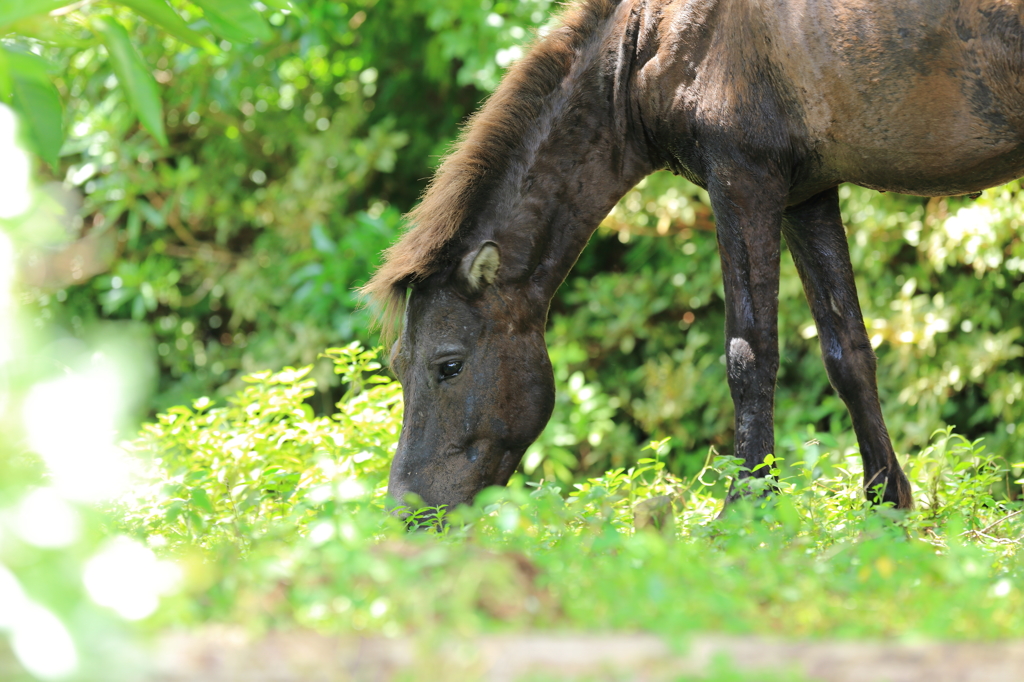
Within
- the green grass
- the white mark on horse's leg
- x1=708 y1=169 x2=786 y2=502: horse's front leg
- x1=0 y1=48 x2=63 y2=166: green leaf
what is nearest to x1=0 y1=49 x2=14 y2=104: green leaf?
x1=0 y1=48 x2=63 y2=166: green leaf

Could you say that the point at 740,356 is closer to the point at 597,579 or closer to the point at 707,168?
the point at 707,168

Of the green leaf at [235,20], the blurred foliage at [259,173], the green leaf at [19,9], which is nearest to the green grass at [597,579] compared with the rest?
the green leaf at [19,9]

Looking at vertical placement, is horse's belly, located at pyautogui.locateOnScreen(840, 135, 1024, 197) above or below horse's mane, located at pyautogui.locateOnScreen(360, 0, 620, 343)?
above

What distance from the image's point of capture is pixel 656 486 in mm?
3602

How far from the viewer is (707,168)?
3.09 m

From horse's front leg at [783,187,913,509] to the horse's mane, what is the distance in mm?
1109

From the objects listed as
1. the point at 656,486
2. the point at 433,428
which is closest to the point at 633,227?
the point at 656,486

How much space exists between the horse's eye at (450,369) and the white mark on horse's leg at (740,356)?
3.23 feet

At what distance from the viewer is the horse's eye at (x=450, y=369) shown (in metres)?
3.19

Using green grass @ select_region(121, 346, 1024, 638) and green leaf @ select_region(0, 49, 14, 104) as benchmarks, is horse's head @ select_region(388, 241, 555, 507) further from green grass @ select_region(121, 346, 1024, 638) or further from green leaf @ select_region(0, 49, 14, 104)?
green leaf @ select_region(0, 49, 14, 104)

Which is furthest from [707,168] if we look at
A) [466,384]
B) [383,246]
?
[383,246]

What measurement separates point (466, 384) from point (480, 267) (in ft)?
1.43

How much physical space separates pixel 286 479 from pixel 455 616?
237 centimetres

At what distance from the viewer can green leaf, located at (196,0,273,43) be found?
2160 mm
